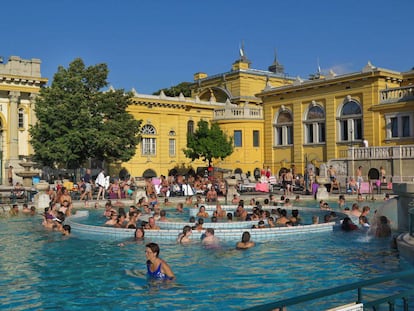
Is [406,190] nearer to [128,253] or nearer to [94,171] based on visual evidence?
[128,253]

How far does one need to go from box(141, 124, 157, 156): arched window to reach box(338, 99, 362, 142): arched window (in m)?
15.6

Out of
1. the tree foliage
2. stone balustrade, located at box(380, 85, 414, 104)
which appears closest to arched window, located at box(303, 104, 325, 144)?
stone balustrade, located at box(380, 85, 414, 104)

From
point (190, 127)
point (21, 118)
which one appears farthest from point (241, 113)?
point (21, 118)

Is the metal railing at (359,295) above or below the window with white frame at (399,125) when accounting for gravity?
below

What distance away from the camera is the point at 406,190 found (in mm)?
10117

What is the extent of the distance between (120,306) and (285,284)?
2872mm

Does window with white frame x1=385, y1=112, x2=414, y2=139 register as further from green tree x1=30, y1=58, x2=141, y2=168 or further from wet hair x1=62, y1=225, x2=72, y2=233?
wet hair x1=62, y1=225, x2=72, y2=233

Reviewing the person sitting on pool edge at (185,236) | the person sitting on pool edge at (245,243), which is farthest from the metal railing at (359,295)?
the person sitting on pool edge at (185,236)

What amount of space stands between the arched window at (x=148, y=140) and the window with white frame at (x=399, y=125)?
62.6 feet

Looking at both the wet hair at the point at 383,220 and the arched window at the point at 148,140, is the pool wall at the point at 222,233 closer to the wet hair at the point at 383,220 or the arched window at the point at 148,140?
the wet hair at the point at 383,220

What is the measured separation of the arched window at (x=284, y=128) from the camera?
41875 mm

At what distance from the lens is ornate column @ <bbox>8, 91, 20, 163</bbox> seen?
3759cm

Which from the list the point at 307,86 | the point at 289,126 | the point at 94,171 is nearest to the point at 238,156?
the point at 289,126

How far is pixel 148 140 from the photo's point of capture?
43156mm
